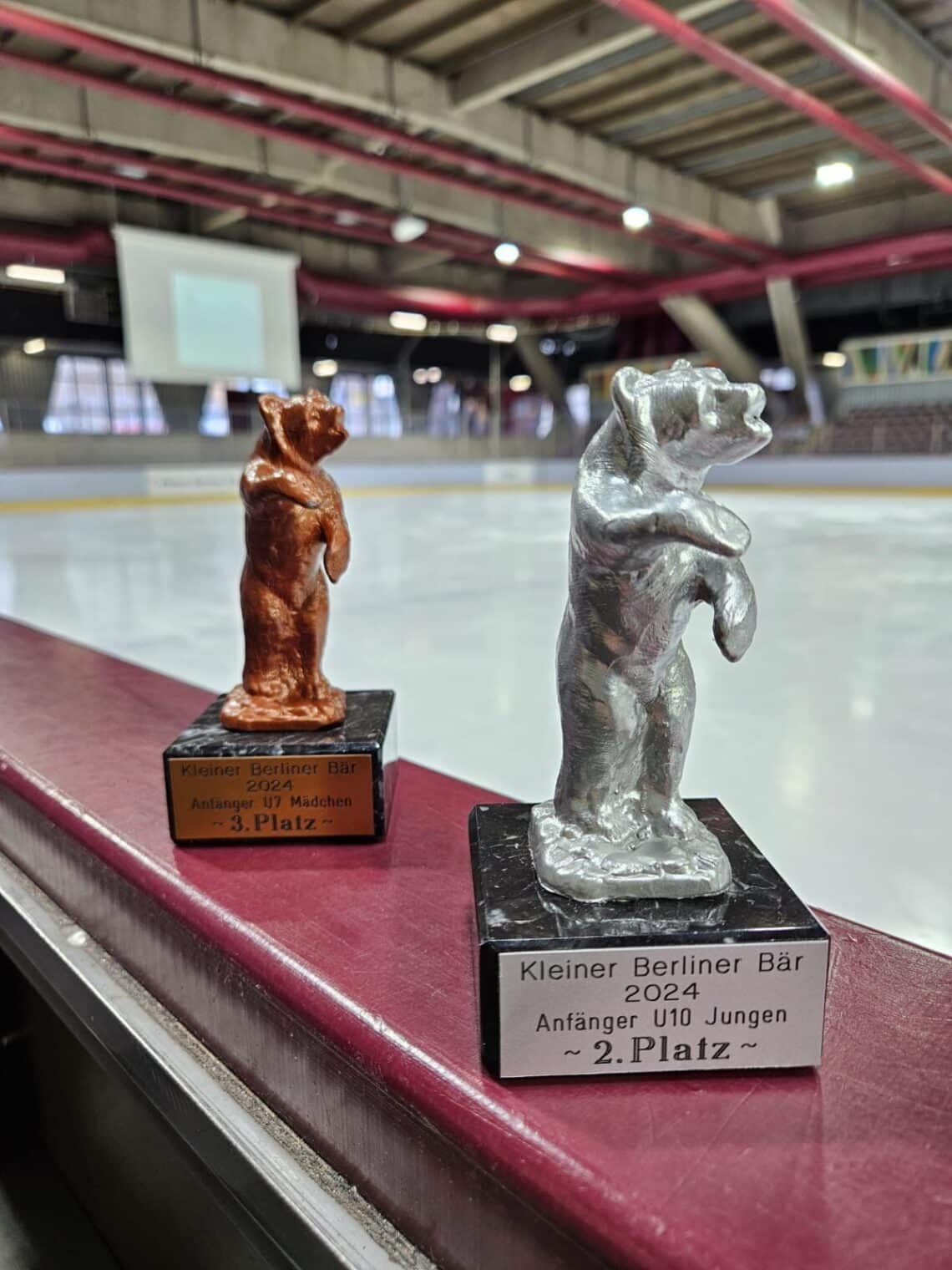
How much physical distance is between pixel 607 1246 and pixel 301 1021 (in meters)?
0.31

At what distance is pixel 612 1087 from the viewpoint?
0.61 metres

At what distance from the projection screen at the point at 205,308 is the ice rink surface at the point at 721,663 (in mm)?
5370

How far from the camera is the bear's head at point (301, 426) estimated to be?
0.98m

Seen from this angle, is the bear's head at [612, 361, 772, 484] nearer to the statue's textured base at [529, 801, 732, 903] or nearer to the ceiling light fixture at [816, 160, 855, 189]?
the statue's textured base at [529, 801, 732, 903]

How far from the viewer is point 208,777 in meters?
0.95

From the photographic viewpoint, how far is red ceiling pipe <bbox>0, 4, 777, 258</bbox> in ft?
17.2

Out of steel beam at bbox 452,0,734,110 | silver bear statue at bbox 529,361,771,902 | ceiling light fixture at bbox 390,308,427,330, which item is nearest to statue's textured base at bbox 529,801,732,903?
silver bear statue at bbox 529,361,771,902

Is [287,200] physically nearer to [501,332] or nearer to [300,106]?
[300,106]

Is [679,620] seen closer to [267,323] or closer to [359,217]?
[359,217]

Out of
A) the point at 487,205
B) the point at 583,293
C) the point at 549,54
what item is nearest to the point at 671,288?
the point at 583,293

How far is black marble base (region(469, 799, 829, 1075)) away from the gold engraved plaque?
302 millimetres

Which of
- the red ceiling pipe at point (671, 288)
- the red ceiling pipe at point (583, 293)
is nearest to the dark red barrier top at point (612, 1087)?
the red ceiling pipe at point (583, 293)

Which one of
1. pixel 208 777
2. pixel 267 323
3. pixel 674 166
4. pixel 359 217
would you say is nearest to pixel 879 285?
pixel 674 166

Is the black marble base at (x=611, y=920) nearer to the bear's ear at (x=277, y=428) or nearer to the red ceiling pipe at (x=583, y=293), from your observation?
the bear's ear at (x=277, y=428)
